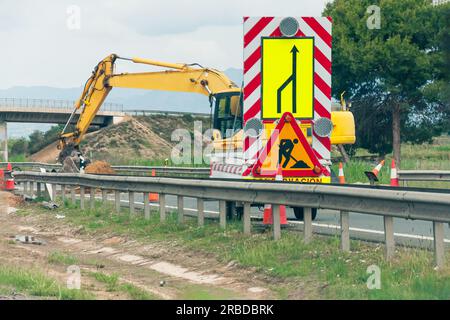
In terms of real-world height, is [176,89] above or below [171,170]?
above

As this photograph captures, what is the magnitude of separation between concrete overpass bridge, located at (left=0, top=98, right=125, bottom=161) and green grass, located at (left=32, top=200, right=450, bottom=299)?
86384 mm

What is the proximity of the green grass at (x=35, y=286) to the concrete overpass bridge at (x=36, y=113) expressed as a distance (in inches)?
3548

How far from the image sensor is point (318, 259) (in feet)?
38.1

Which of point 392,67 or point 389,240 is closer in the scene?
point 389,240

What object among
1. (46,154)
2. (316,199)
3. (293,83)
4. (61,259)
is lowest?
(61,259)

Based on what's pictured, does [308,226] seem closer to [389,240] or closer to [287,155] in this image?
[389,240]

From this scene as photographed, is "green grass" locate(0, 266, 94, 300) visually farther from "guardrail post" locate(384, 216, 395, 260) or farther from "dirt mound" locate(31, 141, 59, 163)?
"dirt mound" locate(31, 141, 59, 163)

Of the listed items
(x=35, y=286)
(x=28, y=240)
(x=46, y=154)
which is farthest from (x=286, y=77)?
(x=46, y=154)

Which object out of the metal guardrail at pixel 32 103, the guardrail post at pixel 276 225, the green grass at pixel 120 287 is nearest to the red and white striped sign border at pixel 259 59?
the guardrail post at pixel 276 225

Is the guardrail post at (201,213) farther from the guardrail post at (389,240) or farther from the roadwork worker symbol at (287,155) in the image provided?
the guardrail post at (389,240)

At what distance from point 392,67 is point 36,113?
56.9 meters

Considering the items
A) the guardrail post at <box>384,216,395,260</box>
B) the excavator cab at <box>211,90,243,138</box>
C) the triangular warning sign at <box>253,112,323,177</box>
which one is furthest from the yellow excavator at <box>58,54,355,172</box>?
the guardrail post at <box>384,216,395,260</box>

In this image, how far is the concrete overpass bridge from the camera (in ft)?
334

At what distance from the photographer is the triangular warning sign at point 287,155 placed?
45.6 ft
